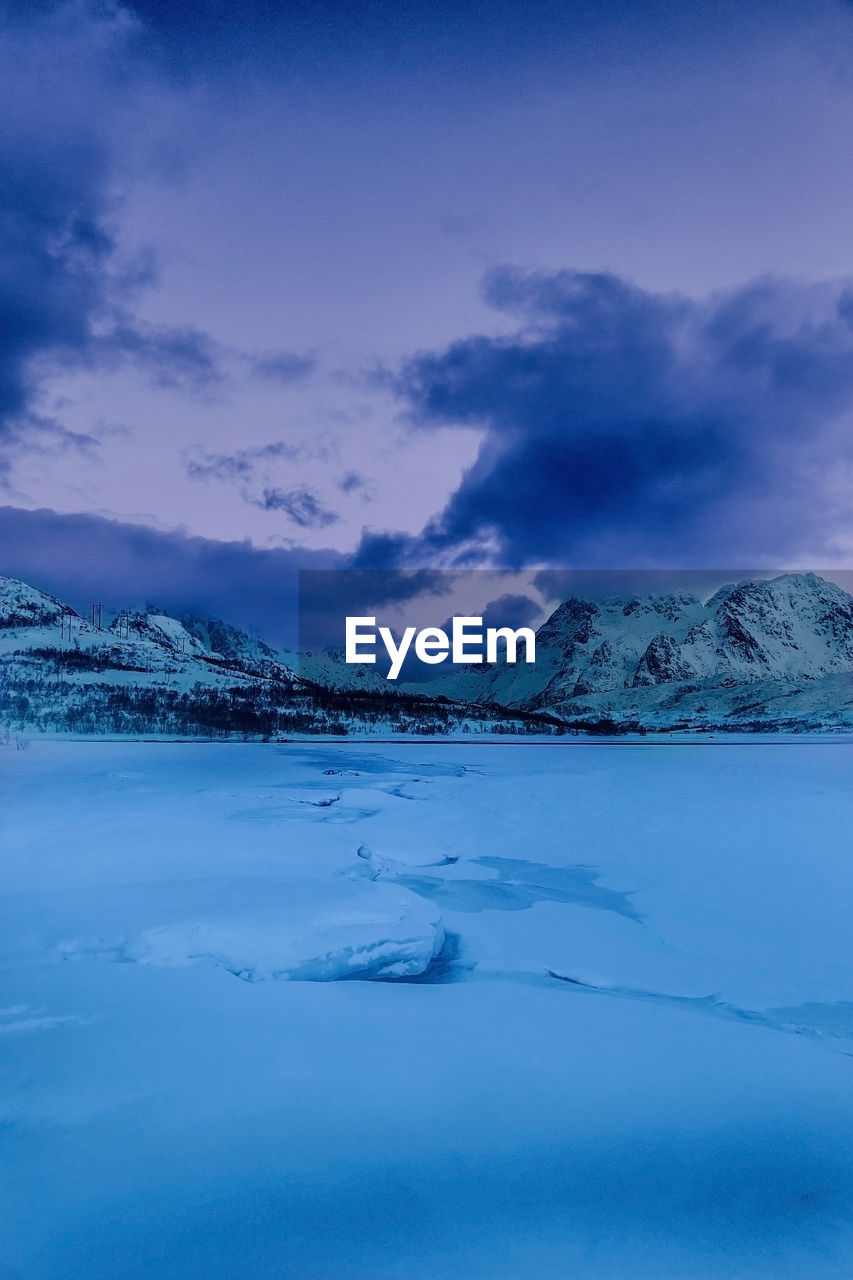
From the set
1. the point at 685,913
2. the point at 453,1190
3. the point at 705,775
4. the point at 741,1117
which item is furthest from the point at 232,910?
the point at 705,775

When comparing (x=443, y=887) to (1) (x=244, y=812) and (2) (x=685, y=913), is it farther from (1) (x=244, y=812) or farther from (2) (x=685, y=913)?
(1) (x=244, y=812)

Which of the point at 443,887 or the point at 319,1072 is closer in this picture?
the point at 319,1072

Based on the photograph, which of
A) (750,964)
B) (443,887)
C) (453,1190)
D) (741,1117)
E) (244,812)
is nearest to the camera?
(453,1190)

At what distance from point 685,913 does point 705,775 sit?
18197 millimetres

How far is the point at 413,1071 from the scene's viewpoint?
12.2ft

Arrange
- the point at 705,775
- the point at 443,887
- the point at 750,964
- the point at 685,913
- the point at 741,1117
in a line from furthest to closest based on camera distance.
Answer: the point at 705,775, the point at 443,887, the point at 685,913, the point at 750,964, the point at 741,1117

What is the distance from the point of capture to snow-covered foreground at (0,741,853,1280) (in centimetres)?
269

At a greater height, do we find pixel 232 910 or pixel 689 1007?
pixel 232 910

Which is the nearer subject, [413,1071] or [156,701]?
[413,1071]

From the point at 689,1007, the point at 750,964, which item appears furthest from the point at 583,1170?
the point at 750,964

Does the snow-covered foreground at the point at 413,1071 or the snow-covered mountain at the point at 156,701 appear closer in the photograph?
the snow-covered foreground at the point at 413,1071

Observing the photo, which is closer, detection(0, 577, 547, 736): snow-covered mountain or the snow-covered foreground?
the snow-covered foreground

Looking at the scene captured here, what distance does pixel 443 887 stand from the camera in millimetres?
7809

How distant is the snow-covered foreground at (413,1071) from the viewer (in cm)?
269
